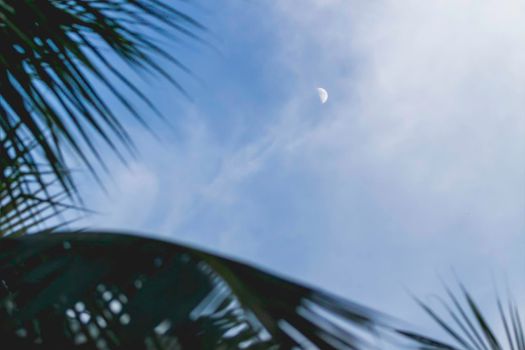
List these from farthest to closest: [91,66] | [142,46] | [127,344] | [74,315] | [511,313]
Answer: [511,313] → [142,46] → [91,66] → [74,315] → [127,344]

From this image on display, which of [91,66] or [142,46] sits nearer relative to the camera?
[91,66]

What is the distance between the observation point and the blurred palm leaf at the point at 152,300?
75cm

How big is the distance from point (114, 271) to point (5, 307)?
0.86 ft

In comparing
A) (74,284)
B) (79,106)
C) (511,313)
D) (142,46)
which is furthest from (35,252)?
(511,313)

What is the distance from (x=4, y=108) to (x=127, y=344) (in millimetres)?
942

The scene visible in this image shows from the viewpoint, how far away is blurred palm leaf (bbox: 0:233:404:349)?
75 centimetres

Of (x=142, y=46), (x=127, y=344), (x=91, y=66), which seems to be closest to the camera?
(x=127, y=344)

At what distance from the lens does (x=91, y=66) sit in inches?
54.2

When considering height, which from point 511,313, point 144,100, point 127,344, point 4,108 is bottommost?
point 511,313

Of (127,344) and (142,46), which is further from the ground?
(142,46)

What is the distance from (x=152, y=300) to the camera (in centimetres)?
76

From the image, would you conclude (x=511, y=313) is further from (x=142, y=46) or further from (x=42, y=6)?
(x=42, y=6)

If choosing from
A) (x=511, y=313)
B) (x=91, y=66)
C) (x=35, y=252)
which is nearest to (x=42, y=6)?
(x=91, y=66)

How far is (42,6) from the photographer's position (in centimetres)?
144
